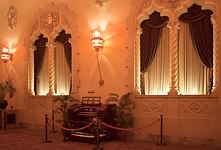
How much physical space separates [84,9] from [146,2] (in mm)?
2154

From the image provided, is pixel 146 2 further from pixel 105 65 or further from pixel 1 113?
pixel 1 113

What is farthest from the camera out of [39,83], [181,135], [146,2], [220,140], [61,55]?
[39,83]

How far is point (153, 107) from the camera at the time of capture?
312 inches

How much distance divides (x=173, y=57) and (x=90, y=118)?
275cm

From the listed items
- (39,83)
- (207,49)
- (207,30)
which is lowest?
(39,83)

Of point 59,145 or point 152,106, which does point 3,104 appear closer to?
point 59,145

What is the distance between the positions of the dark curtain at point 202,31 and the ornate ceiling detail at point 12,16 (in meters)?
6.86

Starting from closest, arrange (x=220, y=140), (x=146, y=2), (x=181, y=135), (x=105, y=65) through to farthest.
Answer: (x=220, y=140), (x=181, y=135), (x=146, y=2), (x=105, y=65)

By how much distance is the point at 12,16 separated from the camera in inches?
457

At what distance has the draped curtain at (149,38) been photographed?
8.15m

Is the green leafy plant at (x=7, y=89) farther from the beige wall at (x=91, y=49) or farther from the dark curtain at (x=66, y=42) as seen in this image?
the dark curtain at (x=66, y=42)

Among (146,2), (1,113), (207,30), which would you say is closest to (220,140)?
(207,30)

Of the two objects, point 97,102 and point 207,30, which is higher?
point 207,30

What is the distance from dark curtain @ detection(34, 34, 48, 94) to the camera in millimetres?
10828
